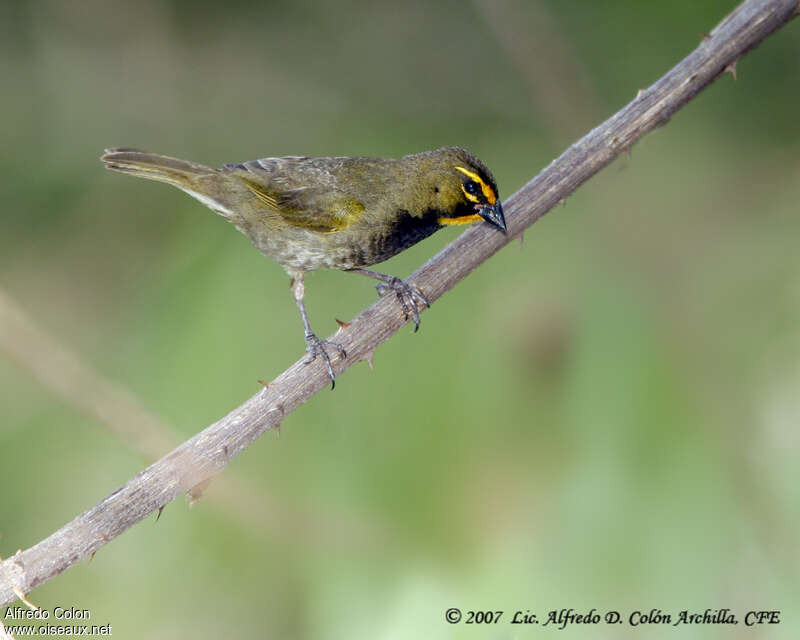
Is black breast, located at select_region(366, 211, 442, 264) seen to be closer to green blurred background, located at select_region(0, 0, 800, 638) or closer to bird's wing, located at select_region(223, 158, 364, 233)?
bird's wing, located at select_region(223, 158, 364, 233)

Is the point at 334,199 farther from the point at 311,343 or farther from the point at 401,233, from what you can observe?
the point at 311,343

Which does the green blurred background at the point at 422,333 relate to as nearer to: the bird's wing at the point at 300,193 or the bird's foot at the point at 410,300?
the bird's wing at the point at 300,193

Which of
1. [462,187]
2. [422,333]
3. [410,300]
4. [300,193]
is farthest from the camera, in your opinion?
[422,333]

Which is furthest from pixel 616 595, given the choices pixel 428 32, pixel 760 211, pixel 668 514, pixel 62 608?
pixel 428 32

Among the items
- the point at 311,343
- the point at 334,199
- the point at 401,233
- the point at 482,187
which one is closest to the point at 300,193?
the point at 334,199

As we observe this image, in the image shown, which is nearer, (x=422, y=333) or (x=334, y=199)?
(x=334, y=199)

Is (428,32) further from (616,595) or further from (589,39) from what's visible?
(616,595)

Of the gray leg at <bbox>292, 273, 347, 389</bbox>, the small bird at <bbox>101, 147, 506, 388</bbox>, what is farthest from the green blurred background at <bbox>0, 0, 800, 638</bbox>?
the small bird at <bbox>101, 147, 506, 388</bbox>
